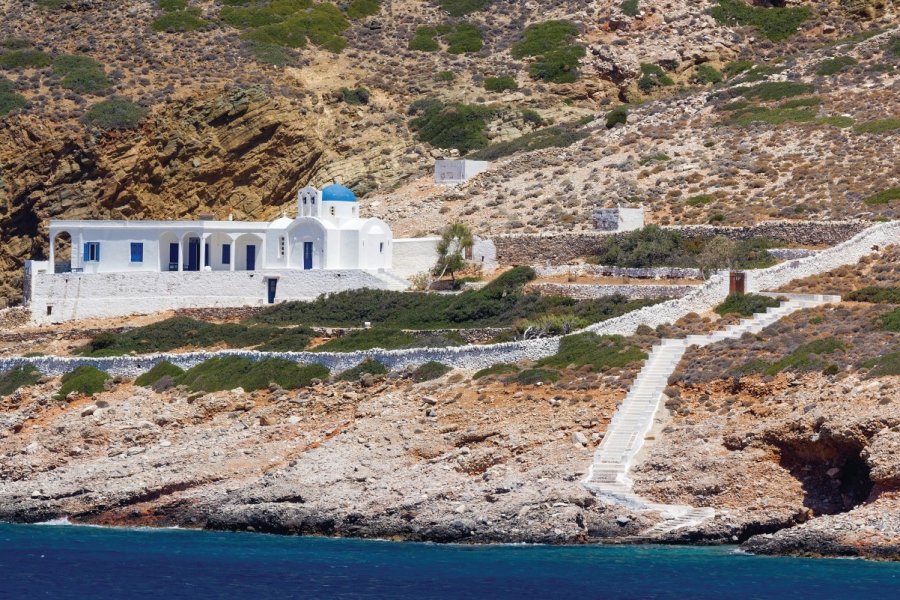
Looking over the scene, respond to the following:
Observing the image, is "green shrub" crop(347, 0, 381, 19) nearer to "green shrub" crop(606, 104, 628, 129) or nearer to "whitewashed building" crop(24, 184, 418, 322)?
"green shrub" crop(606, 104, 628, 129)

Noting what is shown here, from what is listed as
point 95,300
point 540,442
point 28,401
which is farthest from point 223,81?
point 540,442

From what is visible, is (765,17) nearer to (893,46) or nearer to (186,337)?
(893,46)

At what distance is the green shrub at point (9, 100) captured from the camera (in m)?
84.2

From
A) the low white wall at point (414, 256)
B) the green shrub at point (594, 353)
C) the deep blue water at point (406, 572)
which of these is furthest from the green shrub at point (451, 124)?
the deep blue water at point (406, 572)

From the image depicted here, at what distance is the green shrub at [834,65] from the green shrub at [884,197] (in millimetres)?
17120

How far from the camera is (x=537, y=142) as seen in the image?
3428 inches

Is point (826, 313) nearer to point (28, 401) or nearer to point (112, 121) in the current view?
point (28, 401)

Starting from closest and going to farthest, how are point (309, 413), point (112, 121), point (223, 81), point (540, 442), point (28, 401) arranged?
1. point (540, 442)
2. point (309, 413)
3. point (28, 401)
4. point (112, 121)
5. point (223, 81)

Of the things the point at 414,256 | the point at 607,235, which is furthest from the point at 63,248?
the point at 607,235

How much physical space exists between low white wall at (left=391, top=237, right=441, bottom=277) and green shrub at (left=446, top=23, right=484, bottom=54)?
28.8m

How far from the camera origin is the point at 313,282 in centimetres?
7088

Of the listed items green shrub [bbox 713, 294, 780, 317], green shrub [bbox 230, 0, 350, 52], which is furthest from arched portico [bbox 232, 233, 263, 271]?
green shrub [bbox 230, 0, 350, 52]

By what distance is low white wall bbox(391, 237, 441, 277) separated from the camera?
72.9 metres

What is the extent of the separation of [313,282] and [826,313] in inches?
842
